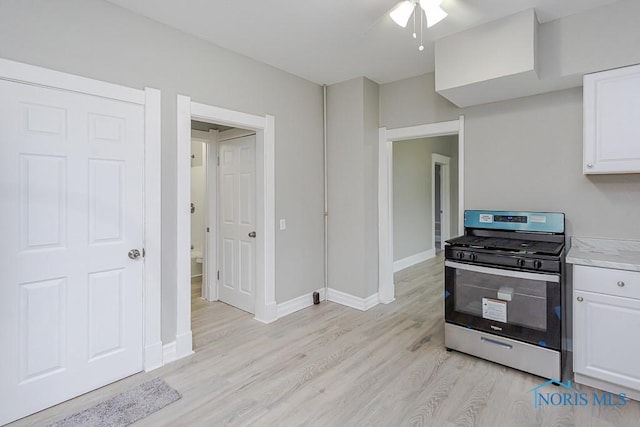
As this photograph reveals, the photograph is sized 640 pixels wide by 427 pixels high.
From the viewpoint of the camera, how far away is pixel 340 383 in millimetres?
2377

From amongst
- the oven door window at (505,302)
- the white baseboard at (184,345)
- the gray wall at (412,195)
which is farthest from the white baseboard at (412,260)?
the white baseboard at (184,345)

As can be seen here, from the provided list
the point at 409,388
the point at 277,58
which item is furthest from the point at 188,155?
the point at 409,388

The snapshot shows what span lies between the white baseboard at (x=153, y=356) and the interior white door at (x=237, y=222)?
4.06 feet

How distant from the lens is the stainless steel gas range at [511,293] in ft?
7.62

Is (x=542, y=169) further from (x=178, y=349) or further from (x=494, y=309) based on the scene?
(x=178, y=349)

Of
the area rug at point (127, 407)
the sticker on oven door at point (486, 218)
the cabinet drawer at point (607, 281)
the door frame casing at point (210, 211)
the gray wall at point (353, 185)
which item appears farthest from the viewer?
the door frame casing at point (210, 211)

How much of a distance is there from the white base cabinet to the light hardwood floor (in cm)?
15

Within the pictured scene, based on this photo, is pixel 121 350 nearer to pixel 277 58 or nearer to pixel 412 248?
pixel 277 58

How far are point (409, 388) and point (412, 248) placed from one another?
4.13m

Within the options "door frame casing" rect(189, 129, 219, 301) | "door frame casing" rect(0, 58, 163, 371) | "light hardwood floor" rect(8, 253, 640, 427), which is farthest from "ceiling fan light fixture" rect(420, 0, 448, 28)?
"door frame casing" rect(189, 129, 219, 301)

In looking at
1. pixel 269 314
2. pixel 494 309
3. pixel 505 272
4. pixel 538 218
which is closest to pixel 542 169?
pixel 538 218

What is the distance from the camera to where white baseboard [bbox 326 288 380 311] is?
3879 millimetres

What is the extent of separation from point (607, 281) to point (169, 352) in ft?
10.5

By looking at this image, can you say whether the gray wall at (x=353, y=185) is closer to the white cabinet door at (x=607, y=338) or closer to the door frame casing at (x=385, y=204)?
the door frame casing at (x=385, y=204)
